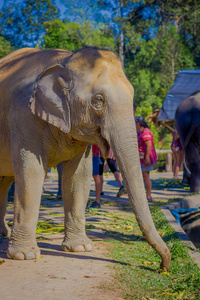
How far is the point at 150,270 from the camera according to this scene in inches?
168

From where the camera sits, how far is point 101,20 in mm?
39719

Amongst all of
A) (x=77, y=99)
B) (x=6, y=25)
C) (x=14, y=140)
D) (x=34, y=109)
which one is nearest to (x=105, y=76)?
(x=77, y=99)

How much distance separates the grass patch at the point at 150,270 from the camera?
3.62 meters

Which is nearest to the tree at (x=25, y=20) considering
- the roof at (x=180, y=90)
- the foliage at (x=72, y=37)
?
the foliage at (x=72, y=37)

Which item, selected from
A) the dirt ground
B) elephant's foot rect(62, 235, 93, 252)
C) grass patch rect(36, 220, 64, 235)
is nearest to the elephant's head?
the dirt ground

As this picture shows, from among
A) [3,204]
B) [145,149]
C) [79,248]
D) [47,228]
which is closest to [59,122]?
[79,248]

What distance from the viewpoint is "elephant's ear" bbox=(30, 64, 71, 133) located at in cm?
451

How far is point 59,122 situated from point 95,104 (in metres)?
0.43

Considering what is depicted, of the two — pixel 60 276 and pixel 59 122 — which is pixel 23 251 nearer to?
pixel 60 276

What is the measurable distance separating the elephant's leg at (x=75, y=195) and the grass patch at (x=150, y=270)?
474mm

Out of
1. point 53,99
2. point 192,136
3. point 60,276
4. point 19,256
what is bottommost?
point 192,136

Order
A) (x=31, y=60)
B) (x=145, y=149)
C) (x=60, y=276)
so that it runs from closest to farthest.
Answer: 1. (x=60, y=276)
2. (x=31, y=60)
3. (x=145, y=149)

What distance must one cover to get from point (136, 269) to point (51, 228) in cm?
219

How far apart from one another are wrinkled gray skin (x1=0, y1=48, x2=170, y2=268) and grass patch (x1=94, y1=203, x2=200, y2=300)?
0.79 ft
